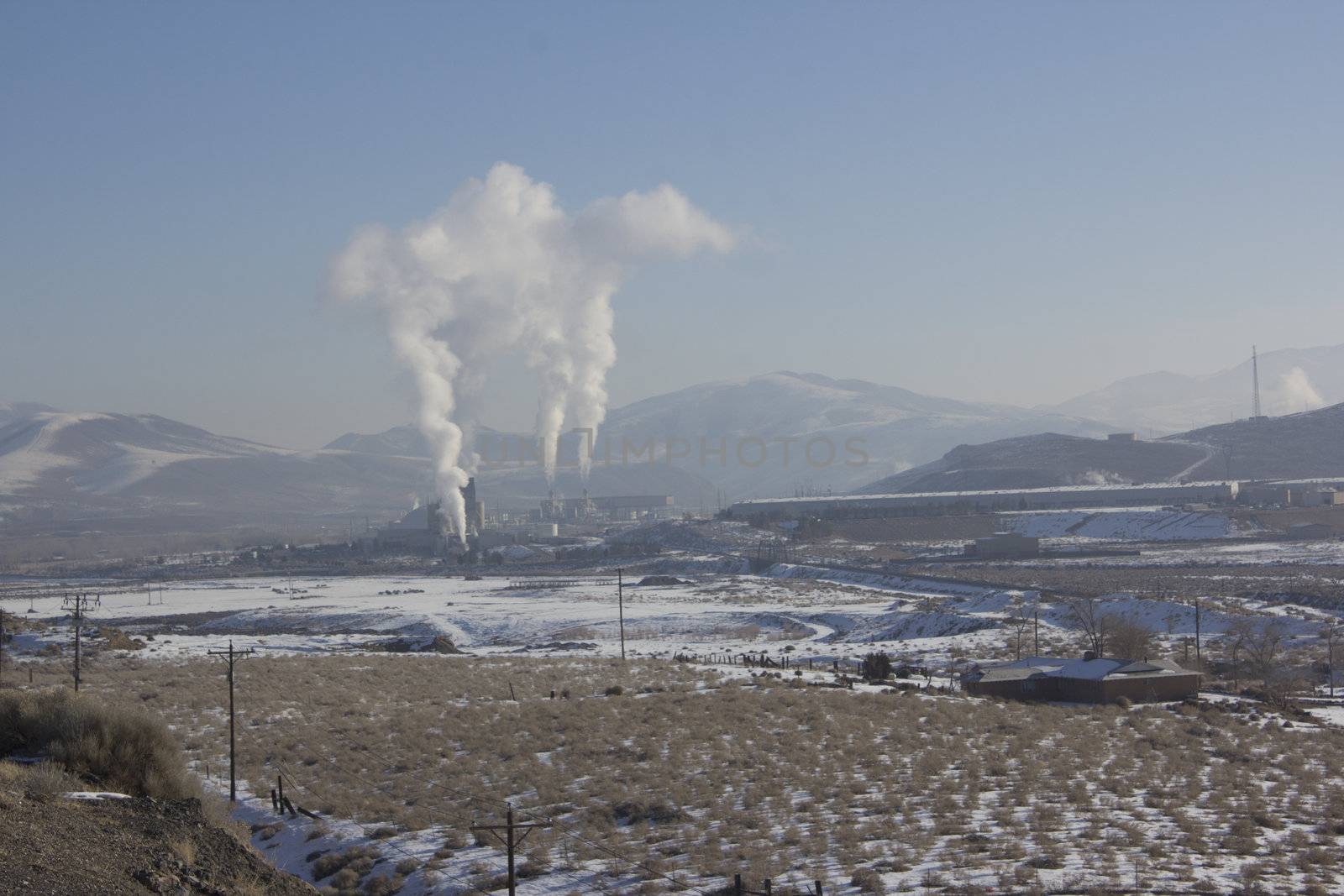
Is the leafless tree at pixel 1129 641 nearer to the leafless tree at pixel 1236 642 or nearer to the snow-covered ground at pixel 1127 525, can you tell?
the leafless tree at pixel 1236 642

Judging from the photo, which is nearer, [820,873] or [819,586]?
[820,873]

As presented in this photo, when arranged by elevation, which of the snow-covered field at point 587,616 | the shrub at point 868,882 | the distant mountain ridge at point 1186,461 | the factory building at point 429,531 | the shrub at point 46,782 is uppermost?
the distant mountain ridge at point 1186,461

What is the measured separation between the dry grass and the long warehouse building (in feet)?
339

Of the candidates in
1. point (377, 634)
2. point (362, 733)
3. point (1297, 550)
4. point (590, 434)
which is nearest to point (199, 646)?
point (377, 634)

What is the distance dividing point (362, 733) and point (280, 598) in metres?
63.6

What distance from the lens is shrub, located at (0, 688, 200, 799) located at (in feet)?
64.0

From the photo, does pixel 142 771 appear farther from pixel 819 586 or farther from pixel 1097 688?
pixel 819 586

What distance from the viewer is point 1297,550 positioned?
91562 mm

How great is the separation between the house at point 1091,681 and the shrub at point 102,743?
22787 mm

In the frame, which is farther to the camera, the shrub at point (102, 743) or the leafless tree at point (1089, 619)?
the leafless tree at point (1089, 619)

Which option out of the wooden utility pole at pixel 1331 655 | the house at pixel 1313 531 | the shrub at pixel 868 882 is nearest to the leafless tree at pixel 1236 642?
the wooden utility pole at pixel 1331 655

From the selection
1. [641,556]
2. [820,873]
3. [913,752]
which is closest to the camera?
[820,873]

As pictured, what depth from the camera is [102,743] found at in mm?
19906

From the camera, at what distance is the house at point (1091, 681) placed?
117ft
